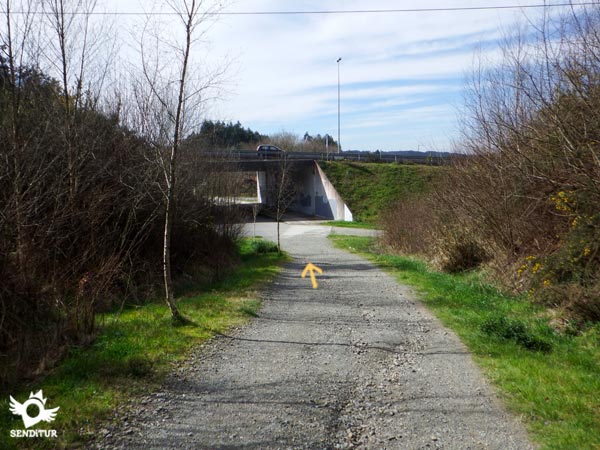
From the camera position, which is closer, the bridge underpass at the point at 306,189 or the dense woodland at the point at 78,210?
the dense woodland at the point at 78,210

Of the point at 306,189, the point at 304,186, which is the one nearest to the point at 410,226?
the point at 306,189

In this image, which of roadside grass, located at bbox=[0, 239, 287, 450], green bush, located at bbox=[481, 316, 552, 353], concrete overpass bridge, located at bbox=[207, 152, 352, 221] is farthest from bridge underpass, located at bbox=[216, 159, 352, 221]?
green bush, located at bbox=[481, 316, 552, 353]

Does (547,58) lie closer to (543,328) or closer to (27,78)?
(543,328)

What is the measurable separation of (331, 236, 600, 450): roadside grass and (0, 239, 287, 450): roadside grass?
3672 mm

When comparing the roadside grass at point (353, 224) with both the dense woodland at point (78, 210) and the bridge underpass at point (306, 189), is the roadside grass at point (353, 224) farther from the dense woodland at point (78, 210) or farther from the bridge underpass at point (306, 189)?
the dense woodland at point (78, 210)

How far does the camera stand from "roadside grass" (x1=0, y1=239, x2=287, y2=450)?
4.39 m

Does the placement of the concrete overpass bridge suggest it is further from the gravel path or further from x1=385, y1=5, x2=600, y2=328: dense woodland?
the gravel path

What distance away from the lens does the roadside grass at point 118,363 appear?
4395mm

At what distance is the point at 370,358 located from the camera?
21.6 feet

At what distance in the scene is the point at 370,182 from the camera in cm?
5116

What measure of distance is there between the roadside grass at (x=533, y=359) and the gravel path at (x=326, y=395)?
22 cm

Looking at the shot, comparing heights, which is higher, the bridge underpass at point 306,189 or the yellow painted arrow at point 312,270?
the bridge underpass at point 306,189

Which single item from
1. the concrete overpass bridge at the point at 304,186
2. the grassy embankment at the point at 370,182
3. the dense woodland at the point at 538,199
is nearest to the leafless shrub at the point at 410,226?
the dense woodland at the point at 538,199

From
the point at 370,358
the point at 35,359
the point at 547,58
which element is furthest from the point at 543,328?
the point at 35,359
